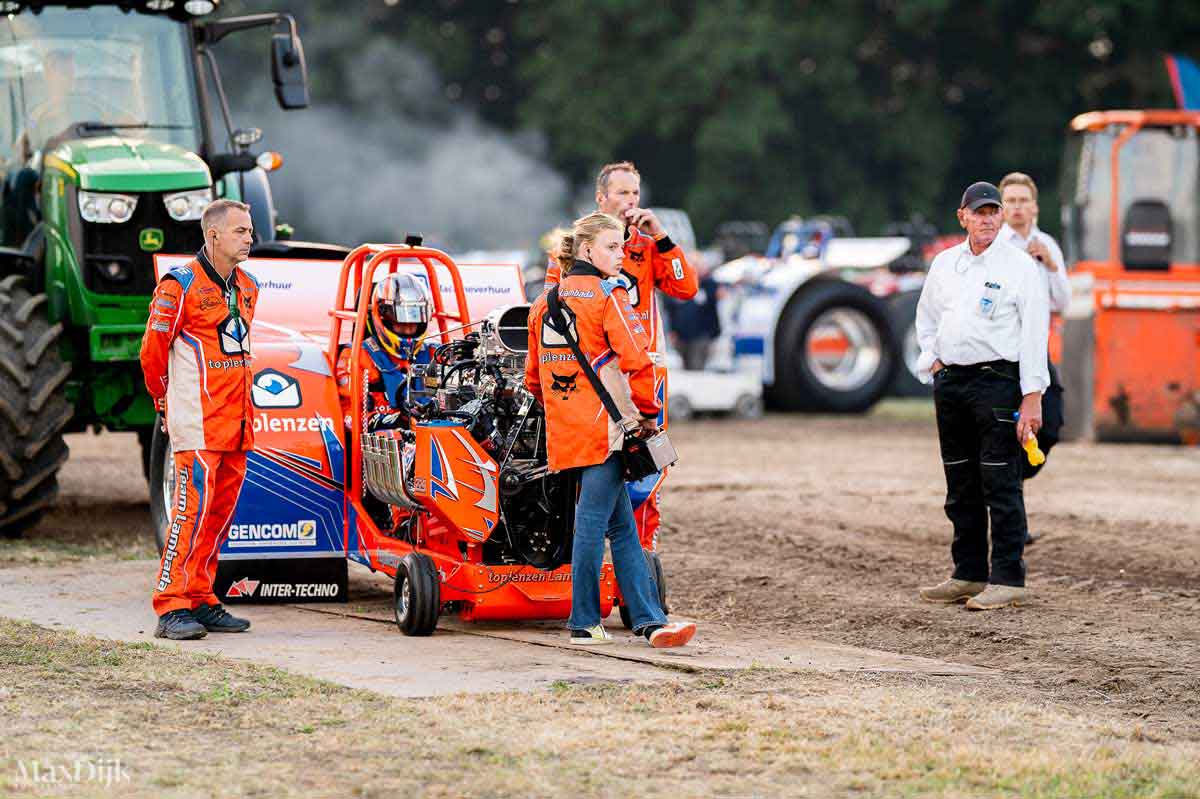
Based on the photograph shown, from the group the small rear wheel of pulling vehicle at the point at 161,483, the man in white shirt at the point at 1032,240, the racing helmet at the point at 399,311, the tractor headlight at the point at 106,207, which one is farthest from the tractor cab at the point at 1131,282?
the racing helmet at the point at 399,311

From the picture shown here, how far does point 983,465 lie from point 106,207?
17.2 feet

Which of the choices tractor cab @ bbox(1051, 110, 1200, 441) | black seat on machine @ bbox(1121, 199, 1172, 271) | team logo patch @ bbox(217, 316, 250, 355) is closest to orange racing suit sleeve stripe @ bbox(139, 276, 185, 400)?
team logo patch @ bbox(217, 316, 250, 355)

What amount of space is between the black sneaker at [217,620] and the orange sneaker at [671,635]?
179 cm

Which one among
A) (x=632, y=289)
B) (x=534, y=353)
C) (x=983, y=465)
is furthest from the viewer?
(x=983, y=465)

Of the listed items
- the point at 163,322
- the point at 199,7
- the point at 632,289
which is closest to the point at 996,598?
the point at 632,289

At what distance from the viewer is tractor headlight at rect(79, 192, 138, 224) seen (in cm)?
1176

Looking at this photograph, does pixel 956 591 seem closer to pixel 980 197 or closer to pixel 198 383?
pixel 980 197

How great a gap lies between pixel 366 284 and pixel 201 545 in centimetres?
145

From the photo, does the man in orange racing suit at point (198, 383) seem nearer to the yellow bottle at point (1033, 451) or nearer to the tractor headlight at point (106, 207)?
the tractor headlight at point (106, 207)

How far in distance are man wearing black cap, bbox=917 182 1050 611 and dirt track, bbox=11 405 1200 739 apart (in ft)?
1.34

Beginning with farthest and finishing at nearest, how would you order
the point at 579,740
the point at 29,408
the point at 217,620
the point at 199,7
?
the point at 199,7 → the point at 29,408 → the point at 217,620 → the point at 579,740

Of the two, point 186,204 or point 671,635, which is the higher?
point 186,204

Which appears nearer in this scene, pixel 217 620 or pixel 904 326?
pixel 217 620

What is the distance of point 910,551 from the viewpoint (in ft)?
38.1
